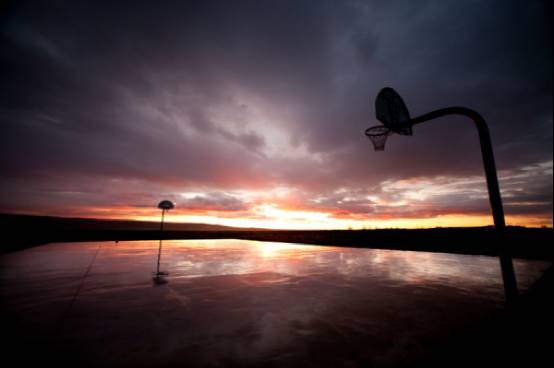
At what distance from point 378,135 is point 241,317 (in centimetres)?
712

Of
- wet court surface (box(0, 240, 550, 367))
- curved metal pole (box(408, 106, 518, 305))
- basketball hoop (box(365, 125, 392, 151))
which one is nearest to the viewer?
wet court surface (box(0, 240, 550, 367))

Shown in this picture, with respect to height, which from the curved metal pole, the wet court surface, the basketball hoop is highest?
the basketball hoop

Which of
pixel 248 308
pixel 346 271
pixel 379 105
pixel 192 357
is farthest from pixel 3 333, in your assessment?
pixel 379 105

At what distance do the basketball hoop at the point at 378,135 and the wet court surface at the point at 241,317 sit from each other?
4.62m

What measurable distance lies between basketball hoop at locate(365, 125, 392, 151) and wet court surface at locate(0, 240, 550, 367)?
15.1 ft

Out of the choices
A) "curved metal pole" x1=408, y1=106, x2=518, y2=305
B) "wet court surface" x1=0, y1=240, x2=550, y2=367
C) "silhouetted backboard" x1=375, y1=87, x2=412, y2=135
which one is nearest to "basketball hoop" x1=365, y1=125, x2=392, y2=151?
"silhouetted backboard" x1=375, y1=87, x2=412, y2=135

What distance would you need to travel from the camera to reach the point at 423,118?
602cm

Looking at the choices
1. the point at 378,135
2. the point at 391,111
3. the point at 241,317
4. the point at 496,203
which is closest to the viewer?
the point at 241,317

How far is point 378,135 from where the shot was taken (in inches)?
305

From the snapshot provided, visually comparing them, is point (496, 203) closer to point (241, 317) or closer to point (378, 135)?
point (378, 135)

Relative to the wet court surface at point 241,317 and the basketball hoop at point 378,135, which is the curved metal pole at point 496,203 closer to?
the wet court surface at point 241,317

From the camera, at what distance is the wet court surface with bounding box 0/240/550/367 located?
2627 millimetres

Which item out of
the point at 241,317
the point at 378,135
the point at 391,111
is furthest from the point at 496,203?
the point at 241,317

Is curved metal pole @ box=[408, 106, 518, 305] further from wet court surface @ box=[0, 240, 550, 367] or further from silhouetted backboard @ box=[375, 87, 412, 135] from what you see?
silhouetted backboard @ box=[375, 87, 412, 135]
